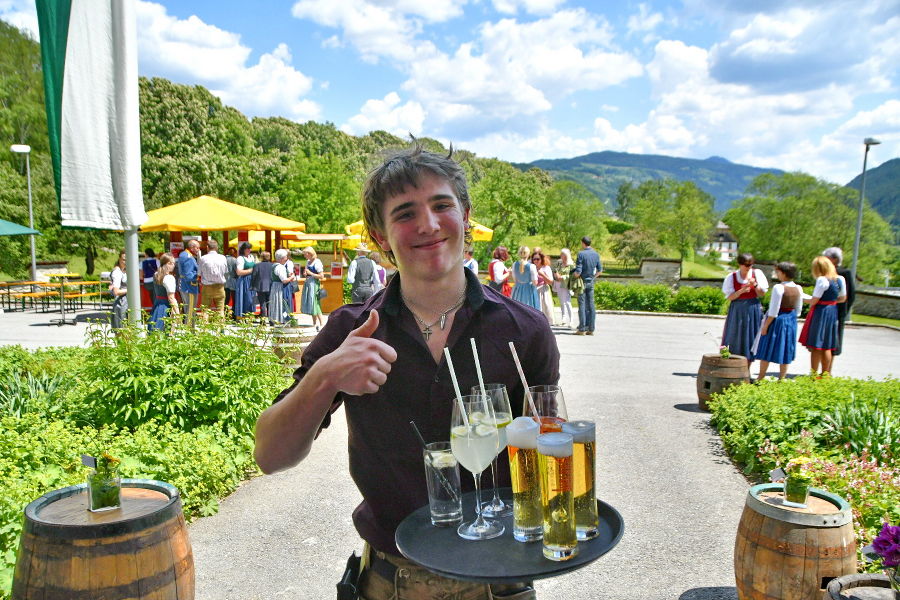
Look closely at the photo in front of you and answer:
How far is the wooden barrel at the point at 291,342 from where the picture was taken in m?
6.84

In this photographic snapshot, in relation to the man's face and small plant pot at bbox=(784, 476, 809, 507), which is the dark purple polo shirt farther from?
small plant pot at bbox=(784, 476, 809, 507)

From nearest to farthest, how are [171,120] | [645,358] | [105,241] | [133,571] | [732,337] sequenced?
[133,571] → [732,337] → [645,358] → [105,241] → [171,120]

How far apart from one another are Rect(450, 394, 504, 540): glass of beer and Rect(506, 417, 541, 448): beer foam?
6 centimetres

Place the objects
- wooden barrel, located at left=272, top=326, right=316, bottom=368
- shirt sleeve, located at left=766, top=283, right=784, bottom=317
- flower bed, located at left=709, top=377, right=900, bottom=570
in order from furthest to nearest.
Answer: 1. shirt sleeve, located at left=766, top=283, right=784, bottom=317
2. wooden barrel, located at left=272, top=326, right=316, bottom=368
3. flower bed, located at left=709, top=377, right=900, bottom=570

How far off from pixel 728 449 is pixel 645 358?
5.37 m

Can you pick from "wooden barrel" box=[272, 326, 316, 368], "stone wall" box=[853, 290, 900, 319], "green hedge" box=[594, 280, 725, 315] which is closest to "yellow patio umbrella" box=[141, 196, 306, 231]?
"wooden barrel" box=[272, 326, 316, 368]

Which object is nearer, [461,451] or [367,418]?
[461,451]

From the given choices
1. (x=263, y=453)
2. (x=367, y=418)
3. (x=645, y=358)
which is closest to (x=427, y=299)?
(x=367, y=418)

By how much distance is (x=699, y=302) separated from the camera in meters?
20.4

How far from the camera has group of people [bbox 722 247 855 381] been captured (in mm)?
8570

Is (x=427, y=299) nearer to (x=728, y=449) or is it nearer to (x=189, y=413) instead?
(x=189, y=413)

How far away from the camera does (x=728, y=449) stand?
6223mm

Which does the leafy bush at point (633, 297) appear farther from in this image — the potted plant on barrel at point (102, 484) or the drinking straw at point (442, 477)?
the drinking straw at point (442, 477)

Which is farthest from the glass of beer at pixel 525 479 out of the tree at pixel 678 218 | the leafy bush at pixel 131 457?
the tree at pixel 678 218
